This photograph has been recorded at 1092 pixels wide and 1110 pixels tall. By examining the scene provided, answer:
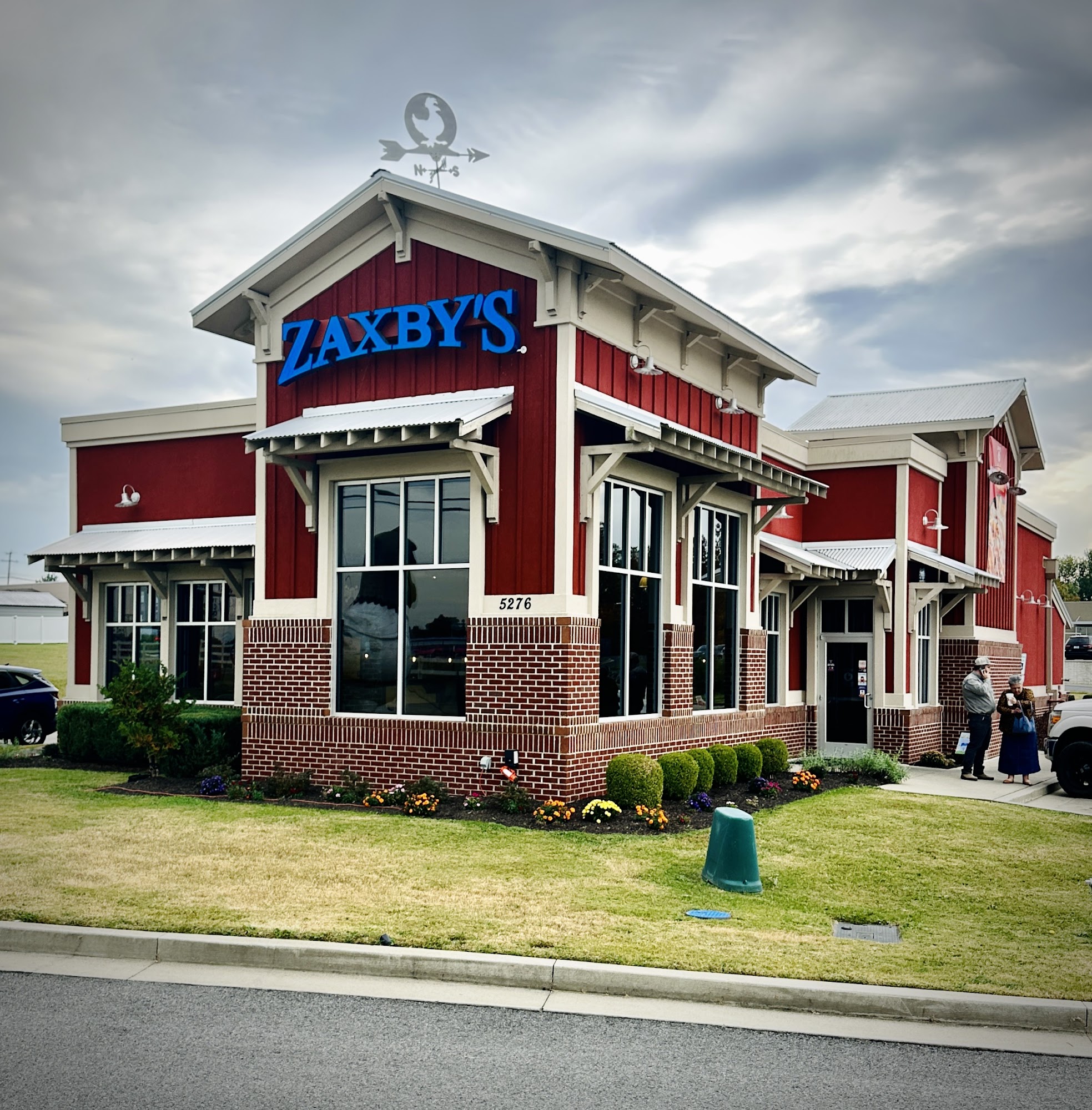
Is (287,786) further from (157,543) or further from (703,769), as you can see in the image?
(157,543)

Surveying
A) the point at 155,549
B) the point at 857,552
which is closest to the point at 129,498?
the point at 155,549

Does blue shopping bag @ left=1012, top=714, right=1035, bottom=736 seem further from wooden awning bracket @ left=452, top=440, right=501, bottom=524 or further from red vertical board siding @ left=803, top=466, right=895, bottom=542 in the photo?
wooden awning bracket @ left=452, top=440, right=501, bottom=524

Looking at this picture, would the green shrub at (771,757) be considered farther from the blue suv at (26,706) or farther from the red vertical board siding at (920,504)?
the blue suv at (26,706)

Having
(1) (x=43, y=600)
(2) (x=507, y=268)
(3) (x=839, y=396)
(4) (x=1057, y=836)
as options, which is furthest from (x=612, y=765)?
(1) (x=43, y=600)

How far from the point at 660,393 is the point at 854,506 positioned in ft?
29.1

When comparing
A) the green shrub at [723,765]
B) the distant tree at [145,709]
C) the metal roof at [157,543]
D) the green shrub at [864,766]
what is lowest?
the green shrub at [864,766]

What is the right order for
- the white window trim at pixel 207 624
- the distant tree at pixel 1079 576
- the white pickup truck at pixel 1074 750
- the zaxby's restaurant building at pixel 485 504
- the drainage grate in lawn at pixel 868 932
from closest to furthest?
the drainage grate in lawn at pixel 868 932
the zaxby's restaurant building at pixel 485 504
the white pickup truck at pixel 1074 750
the white window trim at pixel 207 624
the distant tree at pixel 1079 576

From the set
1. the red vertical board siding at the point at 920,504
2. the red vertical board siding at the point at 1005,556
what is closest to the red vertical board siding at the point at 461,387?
the red vertical board siding at the point at 920,504

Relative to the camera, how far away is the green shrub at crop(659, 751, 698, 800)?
47.1 ft

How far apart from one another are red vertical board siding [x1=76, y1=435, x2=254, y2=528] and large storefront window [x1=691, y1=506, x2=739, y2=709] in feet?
27.2

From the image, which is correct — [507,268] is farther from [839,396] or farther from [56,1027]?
[839,396]

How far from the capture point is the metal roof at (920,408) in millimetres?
25281

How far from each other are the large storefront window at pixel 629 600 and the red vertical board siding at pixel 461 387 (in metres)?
1.11

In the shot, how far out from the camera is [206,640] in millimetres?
20703
